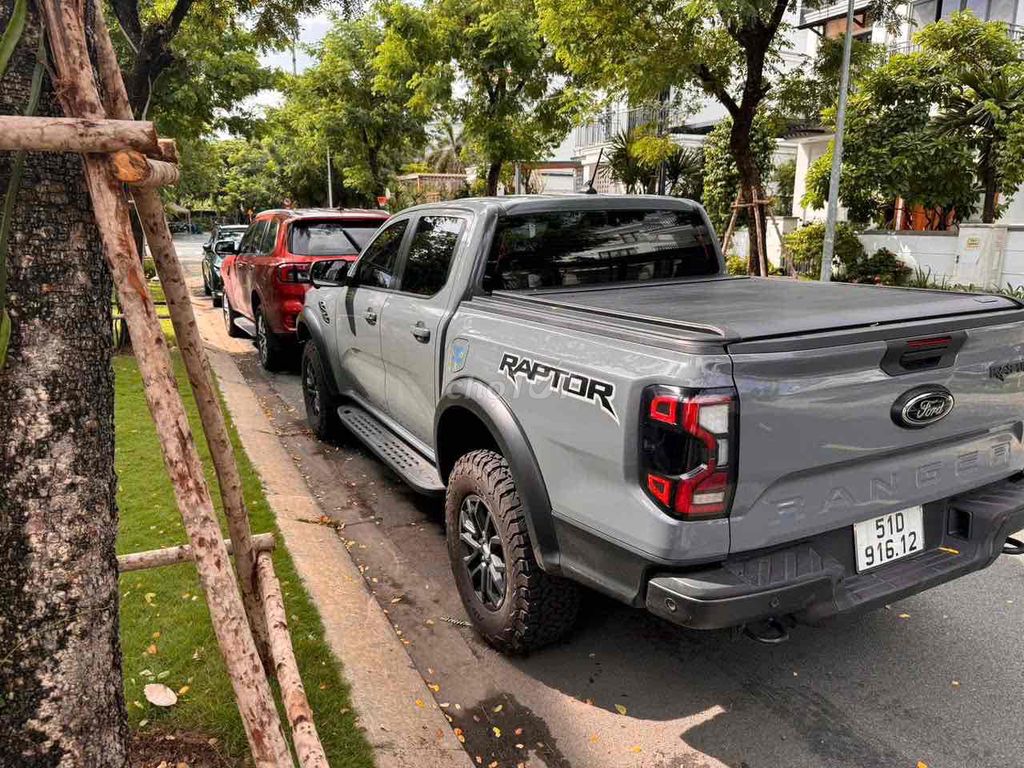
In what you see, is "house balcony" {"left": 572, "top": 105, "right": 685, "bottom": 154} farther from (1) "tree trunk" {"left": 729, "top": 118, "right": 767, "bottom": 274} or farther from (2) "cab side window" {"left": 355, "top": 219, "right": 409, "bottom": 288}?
(2) "cab side window" {"left": 355, "top": 219, "right": 409, "bottom": 288}

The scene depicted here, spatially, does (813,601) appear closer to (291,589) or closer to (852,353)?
(852,353)

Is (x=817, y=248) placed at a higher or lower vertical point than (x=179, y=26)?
lower

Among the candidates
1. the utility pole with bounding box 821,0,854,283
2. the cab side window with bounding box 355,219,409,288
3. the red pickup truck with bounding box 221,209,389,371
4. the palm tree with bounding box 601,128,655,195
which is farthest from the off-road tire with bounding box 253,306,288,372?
the palm tree with bounding box 601,128,655,195

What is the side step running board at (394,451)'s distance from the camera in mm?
4176

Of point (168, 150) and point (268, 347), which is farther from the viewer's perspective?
point (268, 347)

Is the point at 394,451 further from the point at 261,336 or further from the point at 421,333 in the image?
the point at 261,336

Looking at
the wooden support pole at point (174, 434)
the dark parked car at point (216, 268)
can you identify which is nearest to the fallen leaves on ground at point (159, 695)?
the wooden support pole at point (174, 434)

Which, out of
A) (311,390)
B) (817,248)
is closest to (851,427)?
(311,390)

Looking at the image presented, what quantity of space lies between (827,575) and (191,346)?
2112 millimetres

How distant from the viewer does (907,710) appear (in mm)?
3092

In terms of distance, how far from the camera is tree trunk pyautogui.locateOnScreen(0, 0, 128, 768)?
177 cm

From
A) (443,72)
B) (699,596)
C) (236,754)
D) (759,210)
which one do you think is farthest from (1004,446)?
(443,72)

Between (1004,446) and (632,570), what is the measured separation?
1.68 metres

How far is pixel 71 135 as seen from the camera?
1.69 m
